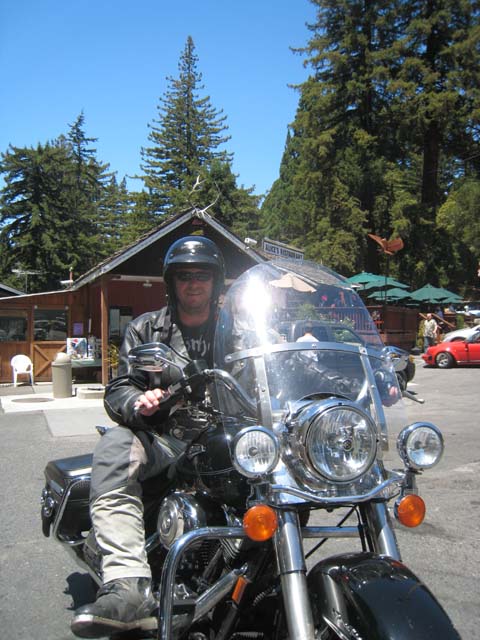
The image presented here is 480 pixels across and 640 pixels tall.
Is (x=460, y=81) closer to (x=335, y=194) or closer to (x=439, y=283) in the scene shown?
(x=335, y=194)

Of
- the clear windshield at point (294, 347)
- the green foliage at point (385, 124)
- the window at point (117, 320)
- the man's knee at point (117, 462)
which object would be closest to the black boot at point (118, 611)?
the man's knee at point (117, 462)

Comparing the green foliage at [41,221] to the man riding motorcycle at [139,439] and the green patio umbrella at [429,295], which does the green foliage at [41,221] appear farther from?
the man riding motorcycle at [139,439]

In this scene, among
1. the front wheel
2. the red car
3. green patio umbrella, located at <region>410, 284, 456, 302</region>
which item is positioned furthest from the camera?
green patio umbrella, located at <region>410, 284, 456, 302</region>

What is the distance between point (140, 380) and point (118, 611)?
1.04 m

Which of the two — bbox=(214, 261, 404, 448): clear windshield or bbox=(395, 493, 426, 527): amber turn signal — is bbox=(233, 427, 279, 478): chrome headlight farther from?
bbox=(395, 493, 426, 527): amber turn signal

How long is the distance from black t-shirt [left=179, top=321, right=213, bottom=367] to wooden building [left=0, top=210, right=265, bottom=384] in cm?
1198

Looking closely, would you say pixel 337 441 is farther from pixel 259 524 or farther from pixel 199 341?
pixel 199 341

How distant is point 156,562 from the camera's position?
2855 mm

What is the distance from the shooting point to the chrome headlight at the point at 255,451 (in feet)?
6.55

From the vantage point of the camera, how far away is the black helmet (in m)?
3.02

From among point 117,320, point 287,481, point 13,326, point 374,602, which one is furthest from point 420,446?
point 13,326

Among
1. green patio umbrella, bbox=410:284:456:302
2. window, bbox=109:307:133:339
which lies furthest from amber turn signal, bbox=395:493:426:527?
green patio umbrella, bbox=410:284:456:302

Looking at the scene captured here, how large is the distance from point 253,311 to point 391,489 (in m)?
0.93

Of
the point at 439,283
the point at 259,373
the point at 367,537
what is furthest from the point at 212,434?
the point at 439,283
